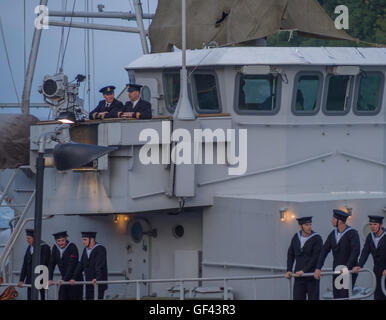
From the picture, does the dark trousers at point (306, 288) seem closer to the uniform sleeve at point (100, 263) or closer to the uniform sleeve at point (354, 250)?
the uniform sleeve at point (354, 250)

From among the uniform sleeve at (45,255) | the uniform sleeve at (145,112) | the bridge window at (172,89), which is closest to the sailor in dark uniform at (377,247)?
the uniform sleeve at (145,112)

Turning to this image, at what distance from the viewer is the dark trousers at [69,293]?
1582 centimetres

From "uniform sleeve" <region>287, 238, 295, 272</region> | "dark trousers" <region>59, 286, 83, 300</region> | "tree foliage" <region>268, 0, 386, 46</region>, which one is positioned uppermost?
"tree foliage" <region>268, 0, 386, 46</region>

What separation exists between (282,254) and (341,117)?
307cm

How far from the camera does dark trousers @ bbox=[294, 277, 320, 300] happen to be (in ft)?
46.6

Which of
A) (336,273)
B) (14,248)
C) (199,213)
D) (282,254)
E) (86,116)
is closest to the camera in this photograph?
(336,273)

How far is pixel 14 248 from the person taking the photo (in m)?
18.2

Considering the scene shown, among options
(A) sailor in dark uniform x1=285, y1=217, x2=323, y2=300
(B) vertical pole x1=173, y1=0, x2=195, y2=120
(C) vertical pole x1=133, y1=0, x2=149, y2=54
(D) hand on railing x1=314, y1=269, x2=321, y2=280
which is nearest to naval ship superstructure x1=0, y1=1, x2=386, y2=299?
(B) vertical pole x1=173, y1=0, x2=195, y2=120

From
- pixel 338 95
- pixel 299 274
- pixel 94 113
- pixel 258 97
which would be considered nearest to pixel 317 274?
pixel 299 274

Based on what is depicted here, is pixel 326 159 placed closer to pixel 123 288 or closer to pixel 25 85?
pixel 123 288

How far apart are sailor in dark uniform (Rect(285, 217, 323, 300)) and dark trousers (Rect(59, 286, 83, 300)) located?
399 cm

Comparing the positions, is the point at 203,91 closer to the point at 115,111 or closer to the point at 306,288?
the point at 115,111

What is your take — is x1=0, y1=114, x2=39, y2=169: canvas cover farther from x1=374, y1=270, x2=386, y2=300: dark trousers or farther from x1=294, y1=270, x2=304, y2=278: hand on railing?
x1=374, y1=270, x2=386, y2=300: dark trousers

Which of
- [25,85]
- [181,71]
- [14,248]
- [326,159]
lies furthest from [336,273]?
[25,85]
